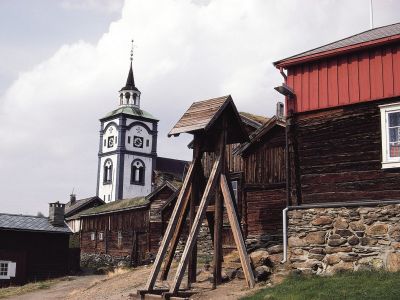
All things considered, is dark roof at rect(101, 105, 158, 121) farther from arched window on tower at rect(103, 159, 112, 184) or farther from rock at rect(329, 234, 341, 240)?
rock at rect(329, 234, 341, 240)

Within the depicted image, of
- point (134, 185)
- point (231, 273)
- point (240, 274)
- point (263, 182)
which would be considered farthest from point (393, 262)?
point (134, 185)

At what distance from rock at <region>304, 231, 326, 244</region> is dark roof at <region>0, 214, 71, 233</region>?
21.5 m

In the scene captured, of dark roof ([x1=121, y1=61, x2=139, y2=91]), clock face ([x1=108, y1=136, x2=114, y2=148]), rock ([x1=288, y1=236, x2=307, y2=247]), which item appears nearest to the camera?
rock ([x1=288, y1=236, x2=307, y2=247])

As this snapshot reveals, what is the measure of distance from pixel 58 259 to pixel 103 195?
46449 mm

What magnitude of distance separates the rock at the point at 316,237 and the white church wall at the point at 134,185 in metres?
63.6

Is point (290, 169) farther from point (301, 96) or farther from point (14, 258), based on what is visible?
point (14, 258)

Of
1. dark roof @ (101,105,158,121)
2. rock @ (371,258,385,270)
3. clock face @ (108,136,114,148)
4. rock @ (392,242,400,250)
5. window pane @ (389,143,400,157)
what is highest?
dark roof @ (101,105,158,121)

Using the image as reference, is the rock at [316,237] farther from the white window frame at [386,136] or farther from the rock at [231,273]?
the white window frame at [386,136]

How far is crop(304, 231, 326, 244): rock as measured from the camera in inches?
587

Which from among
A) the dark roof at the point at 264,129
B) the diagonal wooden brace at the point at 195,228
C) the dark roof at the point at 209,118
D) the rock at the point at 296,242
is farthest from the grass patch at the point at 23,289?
the rock at the point at 296,242

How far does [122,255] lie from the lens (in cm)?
3697

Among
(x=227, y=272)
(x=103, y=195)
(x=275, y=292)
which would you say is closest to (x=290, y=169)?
(x=227, y=272)

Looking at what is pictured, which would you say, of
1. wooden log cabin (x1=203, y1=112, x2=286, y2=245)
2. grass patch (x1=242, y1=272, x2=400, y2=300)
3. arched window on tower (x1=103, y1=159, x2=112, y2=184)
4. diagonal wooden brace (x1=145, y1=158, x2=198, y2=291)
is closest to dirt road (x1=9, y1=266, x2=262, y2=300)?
diagonal wooden brace (x1=145, y1=158, x2=198, y2=291)

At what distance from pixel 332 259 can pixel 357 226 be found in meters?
1.16
